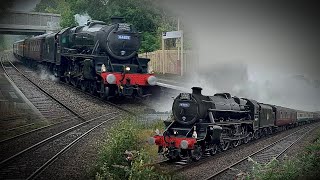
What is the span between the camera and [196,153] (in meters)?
7.33

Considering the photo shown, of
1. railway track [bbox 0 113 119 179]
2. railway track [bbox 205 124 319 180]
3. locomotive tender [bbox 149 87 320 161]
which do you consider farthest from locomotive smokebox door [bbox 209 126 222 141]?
railway track [bbox 0 113 119 179]

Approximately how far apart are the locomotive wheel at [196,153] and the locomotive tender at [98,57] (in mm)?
1671

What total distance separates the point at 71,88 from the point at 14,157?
4903mm

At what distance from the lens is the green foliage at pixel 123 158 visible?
4.76 metres

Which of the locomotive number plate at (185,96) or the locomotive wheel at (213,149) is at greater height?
the locomotive number plate at (185,96)

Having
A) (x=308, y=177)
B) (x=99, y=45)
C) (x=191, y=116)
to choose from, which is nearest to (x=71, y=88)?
(x=99, y=45)

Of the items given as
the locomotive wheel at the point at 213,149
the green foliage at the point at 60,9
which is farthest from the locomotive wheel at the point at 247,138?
the green foliage at the point at 60,9

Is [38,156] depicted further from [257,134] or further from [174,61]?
[257,134]

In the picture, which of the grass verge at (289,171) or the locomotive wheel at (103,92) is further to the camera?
the locomotive wheel at (103,92)

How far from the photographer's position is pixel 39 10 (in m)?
4.64

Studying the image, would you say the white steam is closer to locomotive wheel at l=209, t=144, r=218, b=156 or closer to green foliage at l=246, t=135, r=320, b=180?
locomotive wheel at l=209, t=144, r=218, b=156

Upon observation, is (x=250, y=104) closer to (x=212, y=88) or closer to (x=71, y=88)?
(x=212, y=88)

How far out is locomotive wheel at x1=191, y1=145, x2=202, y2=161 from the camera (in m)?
7.18

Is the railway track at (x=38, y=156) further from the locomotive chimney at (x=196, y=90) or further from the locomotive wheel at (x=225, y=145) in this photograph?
the locomotive wheel at (x=225, y=145)
